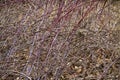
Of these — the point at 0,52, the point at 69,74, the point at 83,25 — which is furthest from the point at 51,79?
the point at 83,25

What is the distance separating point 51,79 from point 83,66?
0.35 m

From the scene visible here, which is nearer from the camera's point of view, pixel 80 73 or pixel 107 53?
pixel 80 73

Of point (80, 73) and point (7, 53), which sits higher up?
point (7, 53)

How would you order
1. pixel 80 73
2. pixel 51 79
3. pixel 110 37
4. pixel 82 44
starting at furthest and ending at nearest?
pixel 110 37, pixel 82 44, pixel 80 73, pixel 51 79

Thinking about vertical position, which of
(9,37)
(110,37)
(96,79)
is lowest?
(96,79)

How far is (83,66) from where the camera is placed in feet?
6.98

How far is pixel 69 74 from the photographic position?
2.02 metres

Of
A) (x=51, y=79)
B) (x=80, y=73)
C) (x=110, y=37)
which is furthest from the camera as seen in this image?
(x=110, y=37)

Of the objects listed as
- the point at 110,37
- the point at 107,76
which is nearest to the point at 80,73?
the point at 107,76

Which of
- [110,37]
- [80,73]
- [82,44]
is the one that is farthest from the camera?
[110,37]

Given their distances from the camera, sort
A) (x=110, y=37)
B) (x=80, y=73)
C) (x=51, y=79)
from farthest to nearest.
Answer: (x=110, y=37), (x=80, y=73), (x=51, y=79)

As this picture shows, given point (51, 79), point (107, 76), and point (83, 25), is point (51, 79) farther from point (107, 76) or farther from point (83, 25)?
point (83, 25)

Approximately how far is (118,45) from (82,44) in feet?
1.20

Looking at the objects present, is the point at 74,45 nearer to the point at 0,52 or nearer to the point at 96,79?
the point at 96,79
